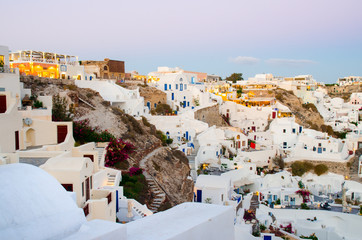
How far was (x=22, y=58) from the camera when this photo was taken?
2642cm

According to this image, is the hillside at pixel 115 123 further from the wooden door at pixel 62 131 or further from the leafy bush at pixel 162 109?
the leafy bush at pixel 162 109

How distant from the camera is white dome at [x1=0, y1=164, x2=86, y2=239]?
2.61 metres

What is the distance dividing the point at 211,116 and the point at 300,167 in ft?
39.0

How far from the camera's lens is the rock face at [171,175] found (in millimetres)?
16062

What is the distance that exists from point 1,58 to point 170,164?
35.7ft

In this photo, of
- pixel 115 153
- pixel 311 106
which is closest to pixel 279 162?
pixel 115 153

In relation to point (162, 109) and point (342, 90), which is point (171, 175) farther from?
point (342, 90)

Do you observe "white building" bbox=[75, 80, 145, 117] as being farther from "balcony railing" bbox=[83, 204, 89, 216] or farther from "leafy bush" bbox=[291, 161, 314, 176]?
"balcony railing" bbox=[83, 204, 89, 216]

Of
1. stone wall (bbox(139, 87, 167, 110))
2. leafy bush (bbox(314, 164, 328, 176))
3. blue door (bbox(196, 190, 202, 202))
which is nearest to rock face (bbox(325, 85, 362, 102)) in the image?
leafy bush (bbox(314, 164, 328, 176))

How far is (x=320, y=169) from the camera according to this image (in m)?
30.9

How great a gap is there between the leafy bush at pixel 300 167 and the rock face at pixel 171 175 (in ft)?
48.5

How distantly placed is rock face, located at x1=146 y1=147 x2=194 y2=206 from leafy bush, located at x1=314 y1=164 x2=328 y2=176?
16.4m

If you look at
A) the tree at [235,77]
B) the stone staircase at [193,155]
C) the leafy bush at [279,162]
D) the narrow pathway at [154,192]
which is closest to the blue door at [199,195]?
the narrow pathway at [154,192]

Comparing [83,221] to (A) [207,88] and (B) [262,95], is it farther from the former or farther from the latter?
(B) [262,95]
